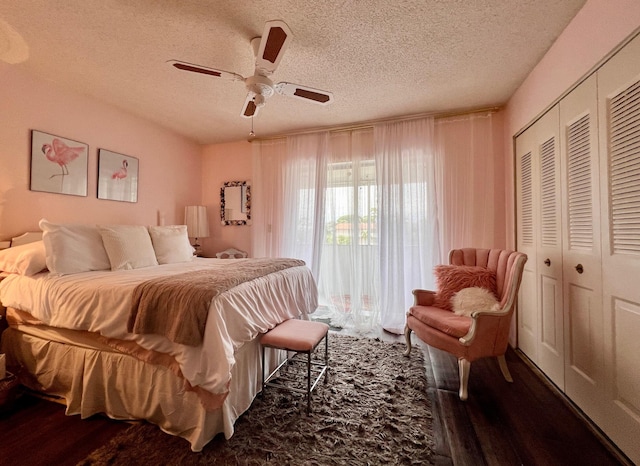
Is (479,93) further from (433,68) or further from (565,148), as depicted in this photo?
(565,148)

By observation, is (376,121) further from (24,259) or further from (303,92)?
(24,259)

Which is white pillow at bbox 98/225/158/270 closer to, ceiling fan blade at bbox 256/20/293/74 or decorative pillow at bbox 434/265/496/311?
ceiling fan blade at bbox 256/20/293/74

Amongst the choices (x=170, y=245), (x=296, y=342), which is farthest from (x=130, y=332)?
(x=170, y=245)

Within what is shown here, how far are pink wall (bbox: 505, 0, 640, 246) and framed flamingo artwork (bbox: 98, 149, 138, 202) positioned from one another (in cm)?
419

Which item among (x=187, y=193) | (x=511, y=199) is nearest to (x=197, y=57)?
(x=187, y=193)

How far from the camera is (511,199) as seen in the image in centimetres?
283

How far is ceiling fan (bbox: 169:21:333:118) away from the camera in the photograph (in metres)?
1.45

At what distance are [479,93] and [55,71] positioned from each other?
397 centimetres

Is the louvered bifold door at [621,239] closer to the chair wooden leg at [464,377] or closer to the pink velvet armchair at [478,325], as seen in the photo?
the pink velvet armchair at [478,325]

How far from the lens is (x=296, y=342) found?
1.77 metres

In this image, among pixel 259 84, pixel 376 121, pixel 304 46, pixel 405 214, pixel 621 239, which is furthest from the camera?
pixel 376 121

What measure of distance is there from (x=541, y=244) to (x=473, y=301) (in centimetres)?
77

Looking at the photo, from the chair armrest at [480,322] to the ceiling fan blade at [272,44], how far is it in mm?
2154

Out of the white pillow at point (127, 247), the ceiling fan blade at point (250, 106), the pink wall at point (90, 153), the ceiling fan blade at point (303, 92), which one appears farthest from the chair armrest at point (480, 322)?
the pink wall at point (90, 153)
